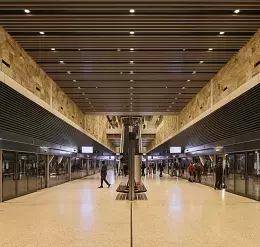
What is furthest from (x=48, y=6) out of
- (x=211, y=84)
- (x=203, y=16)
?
(x=211, y=84)

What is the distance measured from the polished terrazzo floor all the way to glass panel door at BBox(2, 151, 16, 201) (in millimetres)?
1350

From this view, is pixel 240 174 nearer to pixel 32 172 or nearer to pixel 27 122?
pixel 27 122

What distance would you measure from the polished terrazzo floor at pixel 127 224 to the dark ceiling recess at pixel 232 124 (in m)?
3.06

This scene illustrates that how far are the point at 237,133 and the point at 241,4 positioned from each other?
22.8 ft

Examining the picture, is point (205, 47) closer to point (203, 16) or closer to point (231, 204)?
point (203, 16)

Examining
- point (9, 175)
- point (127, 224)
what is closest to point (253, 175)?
point (127, 224)

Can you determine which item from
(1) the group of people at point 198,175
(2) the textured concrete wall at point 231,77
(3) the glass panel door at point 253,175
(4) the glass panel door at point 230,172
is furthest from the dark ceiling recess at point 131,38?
(1) the group of people at point 198,175

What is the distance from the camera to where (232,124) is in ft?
53.3

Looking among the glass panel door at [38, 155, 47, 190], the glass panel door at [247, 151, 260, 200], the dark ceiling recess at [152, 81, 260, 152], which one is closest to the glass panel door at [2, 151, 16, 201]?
the glass panel door at [38, 155, 47, 190]

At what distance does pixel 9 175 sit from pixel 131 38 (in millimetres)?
6865

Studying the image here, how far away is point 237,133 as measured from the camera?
1603cm

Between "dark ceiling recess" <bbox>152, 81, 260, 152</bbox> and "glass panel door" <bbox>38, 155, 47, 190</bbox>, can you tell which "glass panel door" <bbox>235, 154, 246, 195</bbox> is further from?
"glass panel door" <bbox>38, 155, 47, 190</bbox>

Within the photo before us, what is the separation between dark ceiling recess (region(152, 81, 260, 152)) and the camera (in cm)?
1297

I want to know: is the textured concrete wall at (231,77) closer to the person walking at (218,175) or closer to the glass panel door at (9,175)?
the person walking at (218,175)
